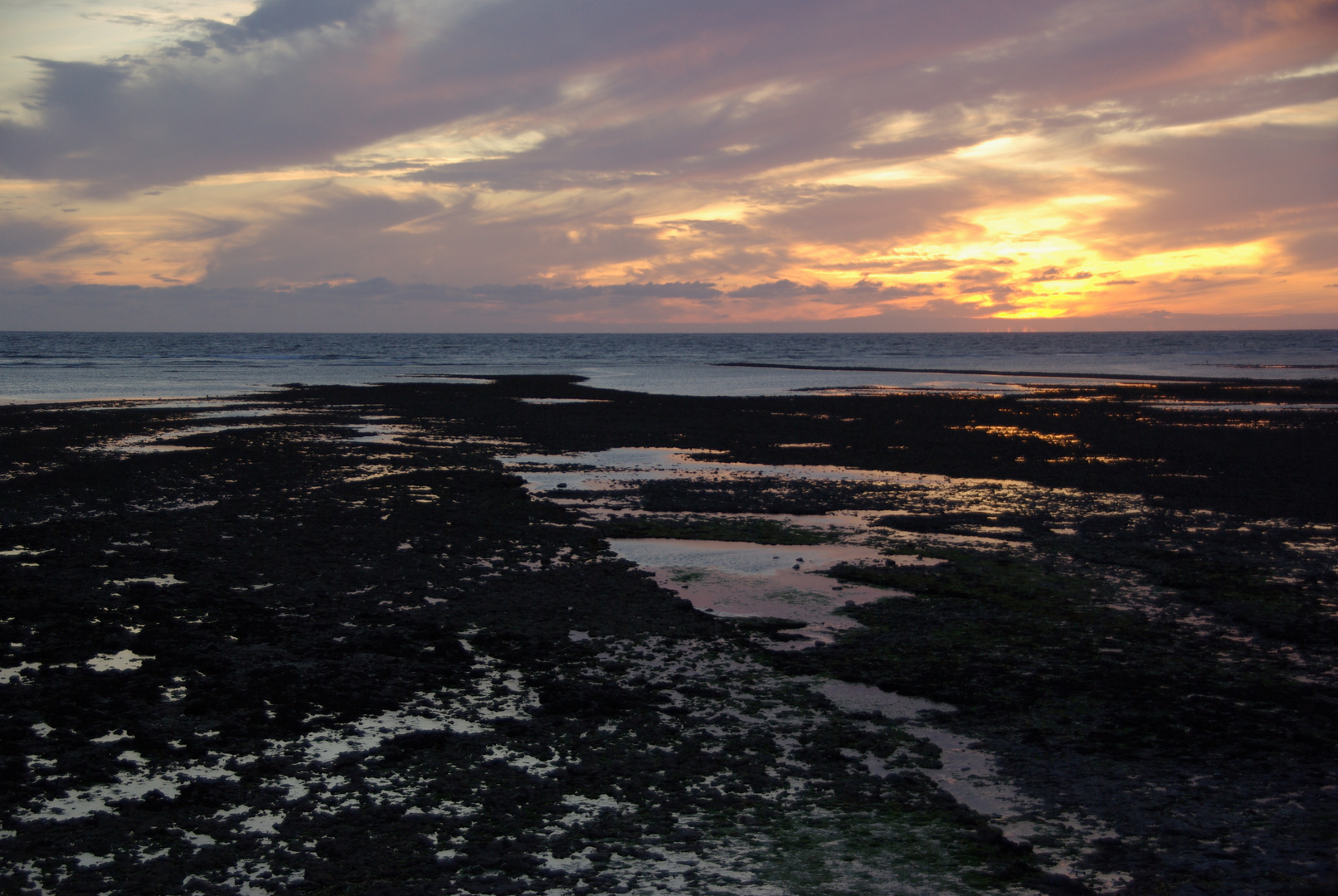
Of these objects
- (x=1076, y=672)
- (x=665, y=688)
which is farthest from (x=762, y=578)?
(x=1076, y=672)

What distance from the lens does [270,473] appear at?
1912 cm

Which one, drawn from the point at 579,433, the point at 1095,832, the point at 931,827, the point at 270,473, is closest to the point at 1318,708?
the point at 1095,832

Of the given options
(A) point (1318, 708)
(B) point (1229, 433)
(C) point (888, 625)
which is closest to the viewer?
(A) point (1318, 708)

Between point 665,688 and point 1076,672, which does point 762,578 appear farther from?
point 1076,672

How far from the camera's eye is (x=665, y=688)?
758 centimetres

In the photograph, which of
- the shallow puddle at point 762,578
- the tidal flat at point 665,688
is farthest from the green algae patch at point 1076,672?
the shallow puddle at point 762,578

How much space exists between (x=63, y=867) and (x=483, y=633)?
4357 mm

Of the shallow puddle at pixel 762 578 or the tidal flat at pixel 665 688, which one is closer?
the tidal flat at pixel 665 688

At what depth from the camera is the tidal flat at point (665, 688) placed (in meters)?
5.07

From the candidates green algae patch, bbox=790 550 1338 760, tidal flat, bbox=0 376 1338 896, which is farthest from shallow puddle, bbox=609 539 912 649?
green algae patch, bbox=790 550 1338 760

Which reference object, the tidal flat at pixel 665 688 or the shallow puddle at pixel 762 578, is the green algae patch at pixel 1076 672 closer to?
the tidal flat at pixel 665 688

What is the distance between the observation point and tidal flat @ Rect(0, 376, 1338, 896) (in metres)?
5.07

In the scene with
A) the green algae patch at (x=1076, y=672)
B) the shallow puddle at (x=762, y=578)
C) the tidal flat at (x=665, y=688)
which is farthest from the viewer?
the shallow puddle at (x=762, y=578)

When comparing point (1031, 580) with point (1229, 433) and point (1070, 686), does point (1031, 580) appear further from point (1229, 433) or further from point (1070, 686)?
point (1229, 433)
